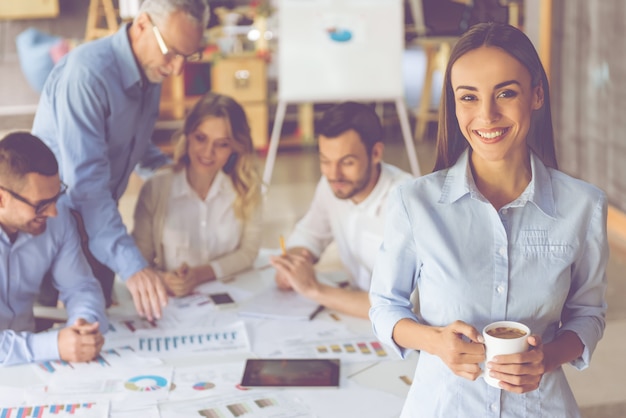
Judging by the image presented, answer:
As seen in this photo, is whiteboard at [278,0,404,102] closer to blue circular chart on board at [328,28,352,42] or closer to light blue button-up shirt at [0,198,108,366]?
blue circular chart on board at [328,28,352,42]

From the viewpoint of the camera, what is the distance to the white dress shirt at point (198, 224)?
2.93 meters

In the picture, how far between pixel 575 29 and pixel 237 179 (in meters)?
3.13

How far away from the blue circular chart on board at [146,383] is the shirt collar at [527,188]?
0.85 m

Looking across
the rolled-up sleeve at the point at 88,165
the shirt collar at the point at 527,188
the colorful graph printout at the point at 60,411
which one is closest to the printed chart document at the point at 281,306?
the rolled-up sleeve at the point at 88,165

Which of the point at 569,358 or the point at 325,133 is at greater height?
the point at 325,133

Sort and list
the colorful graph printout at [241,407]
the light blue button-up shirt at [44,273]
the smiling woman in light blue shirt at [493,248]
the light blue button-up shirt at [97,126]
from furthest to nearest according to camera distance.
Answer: the light blue button-up shirt at [97,126], the light blue button-up shirt at [44,273], the colorful graph printout at [241,407], the smiling woman in light blue shirt at [493,248]

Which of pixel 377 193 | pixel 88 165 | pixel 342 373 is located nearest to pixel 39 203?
pixel 88 165

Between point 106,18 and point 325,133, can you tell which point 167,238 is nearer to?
point 325,133

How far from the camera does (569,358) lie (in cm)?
149

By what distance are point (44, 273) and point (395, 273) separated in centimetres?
123

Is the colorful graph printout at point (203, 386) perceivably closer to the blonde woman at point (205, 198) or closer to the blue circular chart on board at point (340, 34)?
the blonde woman at point (205, 198)

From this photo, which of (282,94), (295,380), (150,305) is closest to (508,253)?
(295,380)

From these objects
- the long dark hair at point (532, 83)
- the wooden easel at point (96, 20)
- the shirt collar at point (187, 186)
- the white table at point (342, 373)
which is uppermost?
the wooden easel at point (96, 20)

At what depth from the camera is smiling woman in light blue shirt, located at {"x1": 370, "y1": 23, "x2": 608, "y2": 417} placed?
1.47 metres
